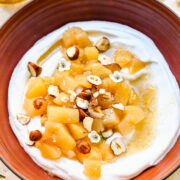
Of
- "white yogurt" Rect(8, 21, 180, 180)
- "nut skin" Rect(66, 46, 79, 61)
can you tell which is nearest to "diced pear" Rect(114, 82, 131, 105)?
"white yogurt" Rect(8, 21, 180, 180)

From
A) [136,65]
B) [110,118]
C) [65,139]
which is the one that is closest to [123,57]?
A: [136,65]

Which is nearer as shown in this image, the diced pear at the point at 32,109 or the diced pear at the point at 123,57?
the diced pear at the point at 32,109

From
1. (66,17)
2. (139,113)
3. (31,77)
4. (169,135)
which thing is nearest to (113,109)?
(139,113)

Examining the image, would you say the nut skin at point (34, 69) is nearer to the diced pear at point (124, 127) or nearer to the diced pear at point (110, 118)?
the diced pear at point (110, 118)

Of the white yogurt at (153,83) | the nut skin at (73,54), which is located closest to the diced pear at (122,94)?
the white yogurt at (153,83)

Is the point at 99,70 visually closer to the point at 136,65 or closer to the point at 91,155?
the point at 136,65
